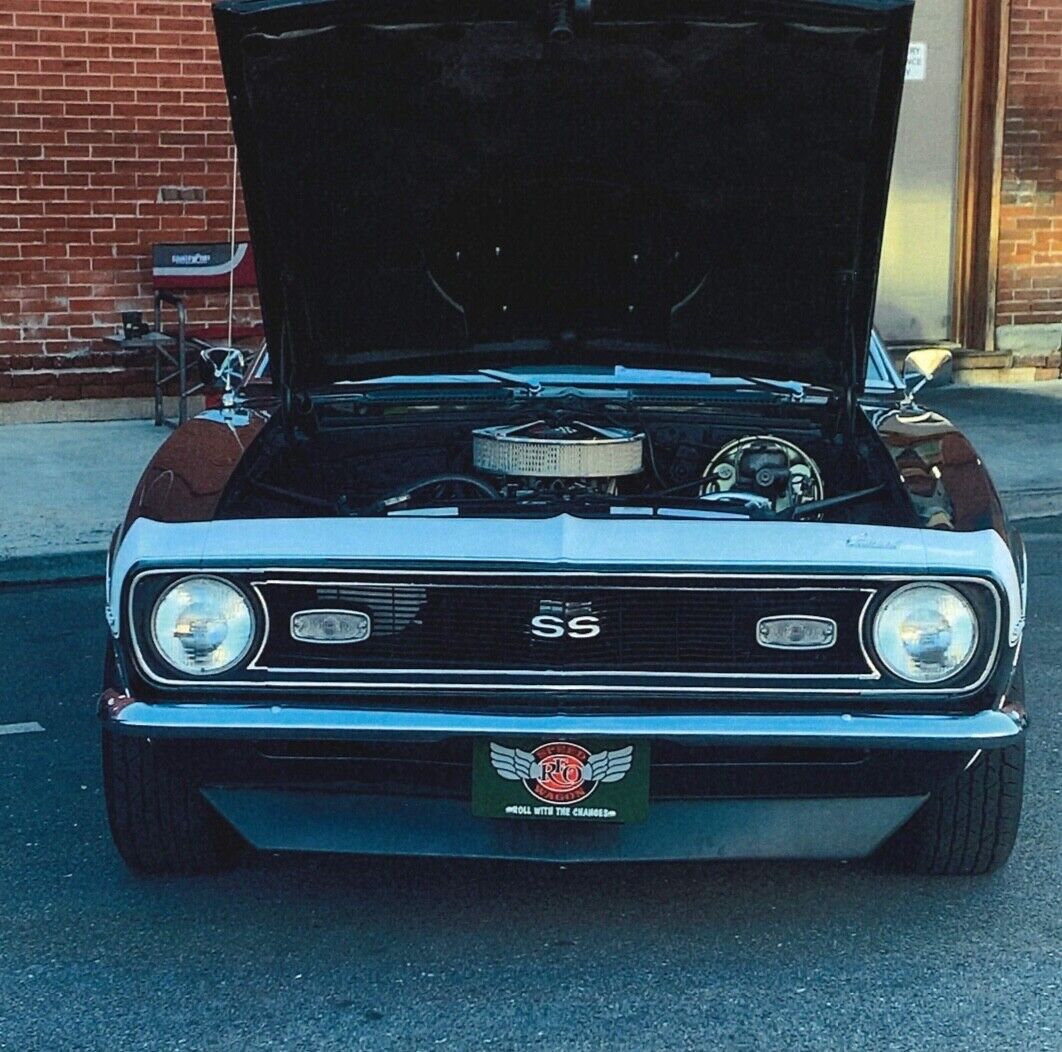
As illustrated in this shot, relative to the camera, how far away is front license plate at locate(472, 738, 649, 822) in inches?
142

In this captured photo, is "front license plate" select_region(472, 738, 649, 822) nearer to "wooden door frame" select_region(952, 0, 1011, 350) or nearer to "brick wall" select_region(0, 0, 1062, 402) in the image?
"brick wall" select_region(0, 0, 1062, 402)

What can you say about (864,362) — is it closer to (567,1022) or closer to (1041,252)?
(567,1022)

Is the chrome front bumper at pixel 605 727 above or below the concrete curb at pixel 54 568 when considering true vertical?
above

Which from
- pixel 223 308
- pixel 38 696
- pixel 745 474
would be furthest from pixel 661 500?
pixel 223 308

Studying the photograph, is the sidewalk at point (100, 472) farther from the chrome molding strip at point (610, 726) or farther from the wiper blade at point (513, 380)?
the chrome molding strip at point (610, 726)

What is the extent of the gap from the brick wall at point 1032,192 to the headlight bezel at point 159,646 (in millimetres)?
10324

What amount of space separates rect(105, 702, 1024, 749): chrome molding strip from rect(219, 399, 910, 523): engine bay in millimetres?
446

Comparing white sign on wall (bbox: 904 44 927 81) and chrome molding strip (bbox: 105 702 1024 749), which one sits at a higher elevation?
white sign on wall (bbox: 904 44 927 81)

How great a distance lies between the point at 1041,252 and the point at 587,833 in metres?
10.6

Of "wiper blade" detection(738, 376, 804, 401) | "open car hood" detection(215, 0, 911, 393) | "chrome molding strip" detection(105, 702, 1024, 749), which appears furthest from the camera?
"wiper blade" detection(738, 376, 804, 401)

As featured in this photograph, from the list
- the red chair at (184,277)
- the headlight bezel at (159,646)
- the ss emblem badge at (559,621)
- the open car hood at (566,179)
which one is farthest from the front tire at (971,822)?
the red chair at (184,277)

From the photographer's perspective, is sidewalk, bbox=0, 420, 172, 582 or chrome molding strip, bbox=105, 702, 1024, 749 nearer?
chrome molding strip, bbox=105, 702, 1024, 749

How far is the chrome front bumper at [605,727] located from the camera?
3.58 metres

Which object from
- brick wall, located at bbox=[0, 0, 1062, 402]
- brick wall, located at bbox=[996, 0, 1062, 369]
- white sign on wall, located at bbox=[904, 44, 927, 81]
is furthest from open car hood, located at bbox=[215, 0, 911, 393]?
brick wall, located at bbox=[996, 0, 1062, 369]
